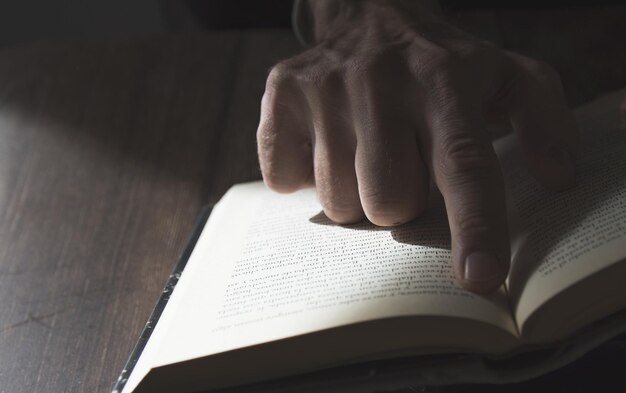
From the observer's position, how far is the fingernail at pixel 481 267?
0.51m

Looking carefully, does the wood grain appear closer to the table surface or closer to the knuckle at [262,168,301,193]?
the table surface

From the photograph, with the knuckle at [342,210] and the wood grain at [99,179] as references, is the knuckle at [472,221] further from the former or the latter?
the wood grain at [99,179]

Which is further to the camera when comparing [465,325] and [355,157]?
[355,157]

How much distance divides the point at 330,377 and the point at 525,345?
0.47 feet

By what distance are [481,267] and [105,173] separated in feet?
2.02

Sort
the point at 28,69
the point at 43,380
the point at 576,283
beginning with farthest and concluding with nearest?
the point at 28,69
the point at 43,380
the point at 576,283

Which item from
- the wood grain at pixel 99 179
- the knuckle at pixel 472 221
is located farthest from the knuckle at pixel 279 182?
the knuckle at pixel 472 221

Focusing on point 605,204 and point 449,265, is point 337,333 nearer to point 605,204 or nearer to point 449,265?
point 449,265

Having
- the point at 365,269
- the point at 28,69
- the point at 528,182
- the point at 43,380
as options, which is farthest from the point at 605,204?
the point at 28,69

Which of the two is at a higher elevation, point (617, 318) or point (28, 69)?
point (617, 318)

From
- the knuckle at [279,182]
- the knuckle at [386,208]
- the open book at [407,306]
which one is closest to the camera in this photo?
the open book at [407,306]

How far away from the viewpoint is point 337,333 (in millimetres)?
481

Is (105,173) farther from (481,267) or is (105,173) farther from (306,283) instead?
(481,267)

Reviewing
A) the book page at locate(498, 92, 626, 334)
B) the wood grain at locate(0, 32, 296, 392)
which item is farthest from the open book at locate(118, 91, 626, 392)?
the wood grain at locate(0, 32, 296, 392)
